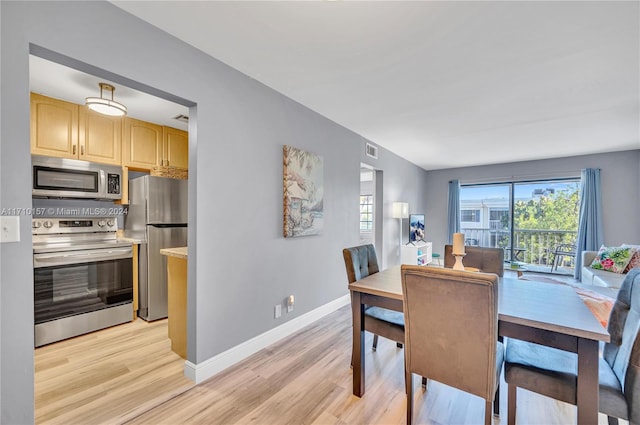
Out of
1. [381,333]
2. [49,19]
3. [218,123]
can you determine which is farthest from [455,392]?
[49,19]

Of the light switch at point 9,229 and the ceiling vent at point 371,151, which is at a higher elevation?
the ceiling vent at point 371,151

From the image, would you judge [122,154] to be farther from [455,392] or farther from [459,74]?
[455,392]

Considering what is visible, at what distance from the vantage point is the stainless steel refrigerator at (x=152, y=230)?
10.3 ft

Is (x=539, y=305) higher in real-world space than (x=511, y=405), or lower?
higher

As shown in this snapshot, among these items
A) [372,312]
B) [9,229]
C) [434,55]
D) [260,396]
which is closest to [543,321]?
[372,312]

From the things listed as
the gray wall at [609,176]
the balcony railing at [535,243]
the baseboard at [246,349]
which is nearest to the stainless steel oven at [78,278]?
the baseboard at [246,349]

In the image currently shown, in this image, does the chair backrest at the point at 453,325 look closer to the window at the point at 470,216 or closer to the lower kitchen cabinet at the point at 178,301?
the lower kitchen cabinet at the point at 178,301

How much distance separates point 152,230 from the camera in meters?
3.17

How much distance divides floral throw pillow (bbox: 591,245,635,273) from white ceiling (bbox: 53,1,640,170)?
1720 mm

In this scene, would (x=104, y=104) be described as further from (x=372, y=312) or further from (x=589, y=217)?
(x=589, y=217)

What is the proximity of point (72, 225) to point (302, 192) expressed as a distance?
2526 millimetres

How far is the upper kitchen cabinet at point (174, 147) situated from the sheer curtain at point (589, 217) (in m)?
6.97

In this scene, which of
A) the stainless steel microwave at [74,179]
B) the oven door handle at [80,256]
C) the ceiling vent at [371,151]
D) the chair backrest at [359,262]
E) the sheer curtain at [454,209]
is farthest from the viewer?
the sheer curtain at [454,209]

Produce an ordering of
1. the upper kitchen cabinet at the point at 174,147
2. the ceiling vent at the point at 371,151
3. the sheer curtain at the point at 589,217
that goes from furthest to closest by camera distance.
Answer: the sheer curtain at the point at 589,217 → the ceiling vent at the point at 371,151 → the upper kitchen cabinet at the point at 174,147
